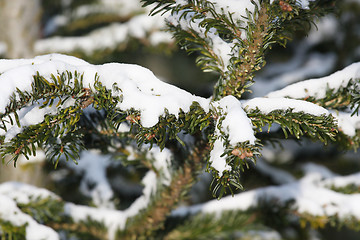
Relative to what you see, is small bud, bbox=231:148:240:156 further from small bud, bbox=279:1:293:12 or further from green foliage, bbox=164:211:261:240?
green foliage, bbox=164:211:261:240

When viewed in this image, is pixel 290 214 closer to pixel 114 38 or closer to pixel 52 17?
pixel 114 38

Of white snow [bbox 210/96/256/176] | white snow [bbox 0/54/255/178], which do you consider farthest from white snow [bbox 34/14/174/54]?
white snow [bbox 210/96/256/176]

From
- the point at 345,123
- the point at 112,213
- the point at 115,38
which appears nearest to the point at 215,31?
the point at 345,123

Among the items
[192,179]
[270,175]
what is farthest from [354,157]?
[192,179]

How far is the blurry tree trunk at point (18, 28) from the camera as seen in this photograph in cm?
206

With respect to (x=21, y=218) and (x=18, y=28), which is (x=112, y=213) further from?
(x=18, y=28)

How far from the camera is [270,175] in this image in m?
1.88

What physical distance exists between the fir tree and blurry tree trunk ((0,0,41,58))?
134 cm

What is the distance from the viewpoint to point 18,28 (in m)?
2.09

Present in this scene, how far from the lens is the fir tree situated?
56 centimetres

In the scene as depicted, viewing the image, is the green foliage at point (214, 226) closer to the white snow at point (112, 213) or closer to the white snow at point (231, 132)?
the white snow at point (112, 213)

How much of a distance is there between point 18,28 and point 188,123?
76.3 inches

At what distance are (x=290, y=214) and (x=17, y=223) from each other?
0.87 metres

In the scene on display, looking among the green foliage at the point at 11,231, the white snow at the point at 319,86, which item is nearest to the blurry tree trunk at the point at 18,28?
the green foliage at the point at 11,231
